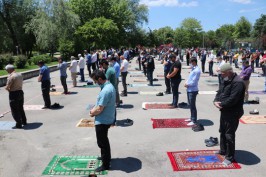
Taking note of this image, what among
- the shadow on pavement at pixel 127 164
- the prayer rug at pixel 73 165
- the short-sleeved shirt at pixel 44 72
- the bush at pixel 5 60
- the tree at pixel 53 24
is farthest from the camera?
the tree at pixel 53 24

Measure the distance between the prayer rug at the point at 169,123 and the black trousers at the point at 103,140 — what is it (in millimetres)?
3287

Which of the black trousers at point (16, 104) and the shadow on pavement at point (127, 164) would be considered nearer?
the shadow on pavement at point (127, 164)

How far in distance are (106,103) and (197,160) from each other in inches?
91.7

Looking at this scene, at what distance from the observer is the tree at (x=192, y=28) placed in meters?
69.9

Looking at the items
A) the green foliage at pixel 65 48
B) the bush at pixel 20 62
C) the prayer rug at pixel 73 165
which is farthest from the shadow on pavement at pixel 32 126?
the green foliage at pixel 65 48

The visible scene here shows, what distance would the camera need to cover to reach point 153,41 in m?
81.4

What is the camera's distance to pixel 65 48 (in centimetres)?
3541

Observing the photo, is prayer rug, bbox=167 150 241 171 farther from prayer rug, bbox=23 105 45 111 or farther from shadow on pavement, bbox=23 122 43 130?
prayer rug, bbox=23 105 45 111

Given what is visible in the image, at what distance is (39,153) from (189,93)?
432 cm

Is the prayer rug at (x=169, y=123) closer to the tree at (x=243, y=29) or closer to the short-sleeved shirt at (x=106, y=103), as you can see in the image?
the short-sleeved shirt at (x=106, y=103)

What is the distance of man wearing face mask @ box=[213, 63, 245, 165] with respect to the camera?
5.87 meters

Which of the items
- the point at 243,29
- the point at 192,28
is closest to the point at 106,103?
the point at 192,28

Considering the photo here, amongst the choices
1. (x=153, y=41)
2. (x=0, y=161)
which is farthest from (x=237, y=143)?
(x=153, y=41)

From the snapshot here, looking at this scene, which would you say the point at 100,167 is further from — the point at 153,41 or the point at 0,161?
the point at 153,41
